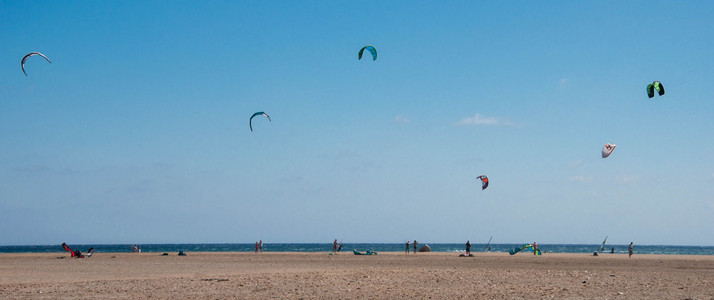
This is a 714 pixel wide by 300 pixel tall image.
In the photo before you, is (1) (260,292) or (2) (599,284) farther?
(2) (599,284)

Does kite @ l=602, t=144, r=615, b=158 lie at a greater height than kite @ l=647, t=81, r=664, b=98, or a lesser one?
lesser

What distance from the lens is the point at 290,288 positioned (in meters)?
15.1

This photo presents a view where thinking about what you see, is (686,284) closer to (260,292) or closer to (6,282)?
(260,292)

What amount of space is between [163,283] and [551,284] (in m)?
10.8

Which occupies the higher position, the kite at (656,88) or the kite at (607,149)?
the kite at (656,88)

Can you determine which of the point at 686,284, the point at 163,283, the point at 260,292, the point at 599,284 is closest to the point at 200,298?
the point at 260,292

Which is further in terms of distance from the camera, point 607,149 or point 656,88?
point 607,149

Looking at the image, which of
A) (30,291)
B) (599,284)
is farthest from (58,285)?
(599,284)

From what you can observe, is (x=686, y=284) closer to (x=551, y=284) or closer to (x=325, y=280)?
(x=551, y=284)

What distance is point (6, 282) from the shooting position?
17000 mm

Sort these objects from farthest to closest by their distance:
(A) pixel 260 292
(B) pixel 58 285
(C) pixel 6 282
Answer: (C) pixel 6 282 < (B) pixel 58 285 < (A) pixel 260 292

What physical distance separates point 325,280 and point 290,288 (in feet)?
7.59

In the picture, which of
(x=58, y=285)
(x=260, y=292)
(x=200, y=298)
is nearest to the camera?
(x=200, y=298)

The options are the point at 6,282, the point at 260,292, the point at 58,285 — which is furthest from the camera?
the point at 6,282
